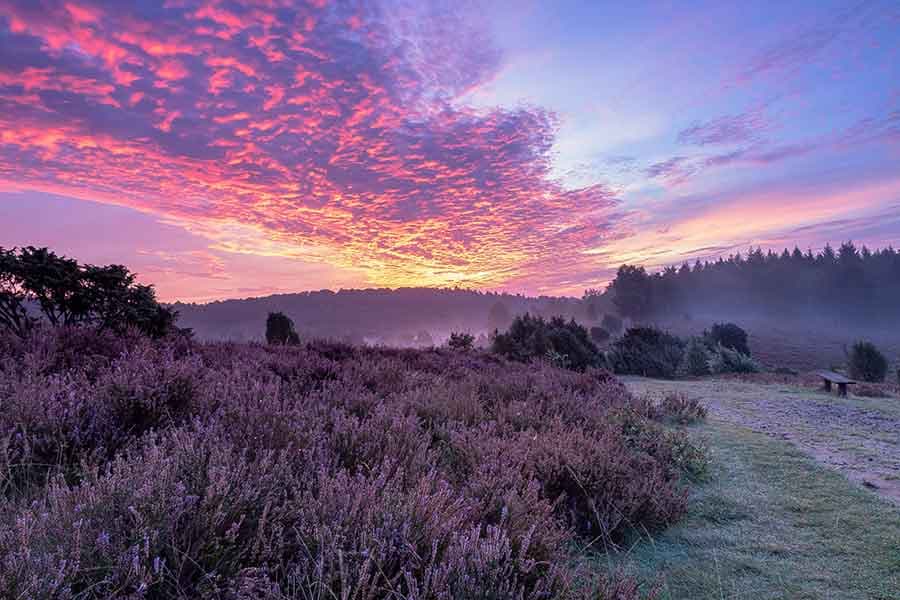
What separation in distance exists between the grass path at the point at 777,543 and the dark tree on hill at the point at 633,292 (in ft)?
249

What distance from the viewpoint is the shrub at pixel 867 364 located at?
84.8 ft

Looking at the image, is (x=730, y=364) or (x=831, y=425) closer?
(x=831, y=425)

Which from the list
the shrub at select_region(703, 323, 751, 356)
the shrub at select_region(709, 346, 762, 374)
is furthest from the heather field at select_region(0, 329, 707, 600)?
the shrub at select_region(703, 323, 751, 356)

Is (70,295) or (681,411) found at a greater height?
(70,295)

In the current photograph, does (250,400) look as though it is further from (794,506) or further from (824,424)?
(824,424)

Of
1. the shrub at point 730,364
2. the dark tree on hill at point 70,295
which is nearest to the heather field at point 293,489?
the dark tree on hill at point 70,295

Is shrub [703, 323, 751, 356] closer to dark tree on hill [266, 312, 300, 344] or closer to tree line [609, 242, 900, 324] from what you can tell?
dark tree on hill [266, 312, 300, 344]

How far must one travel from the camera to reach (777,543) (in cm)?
352

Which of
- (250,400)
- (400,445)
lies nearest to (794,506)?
(400,445)

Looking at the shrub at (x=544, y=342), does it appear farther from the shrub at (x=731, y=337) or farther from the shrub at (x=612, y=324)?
the shrub at (x=612, y=324)

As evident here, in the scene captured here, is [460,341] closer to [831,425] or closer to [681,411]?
[681,411]

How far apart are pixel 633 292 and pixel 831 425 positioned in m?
72.1

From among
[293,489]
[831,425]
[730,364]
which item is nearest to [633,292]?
[730,364]

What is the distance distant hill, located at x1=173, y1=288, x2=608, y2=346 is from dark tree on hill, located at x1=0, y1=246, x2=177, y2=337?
237ft
